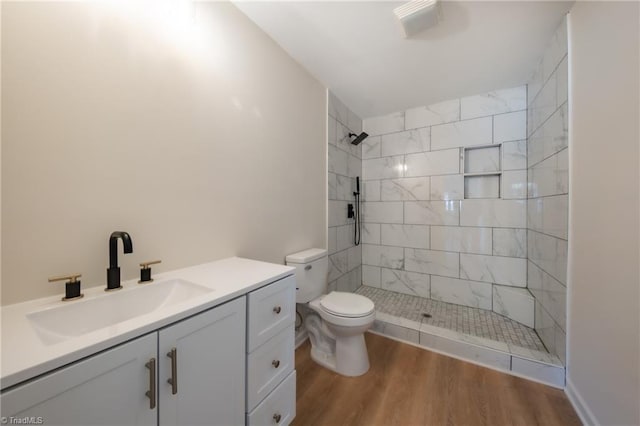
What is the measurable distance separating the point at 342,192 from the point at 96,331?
7.57ft

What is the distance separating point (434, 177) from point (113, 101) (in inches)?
111

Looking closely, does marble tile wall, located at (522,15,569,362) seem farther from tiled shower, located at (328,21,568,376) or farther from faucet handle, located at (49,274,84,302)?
faucet handle, located at (49,274,84,302)

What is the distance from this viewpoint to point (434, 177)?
106 inches

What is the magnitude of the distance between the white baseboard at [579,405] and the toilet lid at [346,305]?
1.21 metres

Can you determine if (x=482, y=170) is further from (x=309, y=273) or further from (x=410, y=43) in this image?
(x=309, y=273)

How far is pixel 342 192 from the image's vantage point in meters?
2.67

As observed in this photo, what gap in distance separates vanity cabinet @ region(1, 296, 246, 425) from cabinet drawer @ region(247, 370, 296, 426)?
9cm

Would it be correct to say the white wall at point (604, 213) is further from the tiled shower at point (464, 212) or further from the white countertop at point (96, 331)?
the white countertop at point (96, 331)

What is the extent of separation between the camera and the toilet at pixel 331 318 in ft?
5.27

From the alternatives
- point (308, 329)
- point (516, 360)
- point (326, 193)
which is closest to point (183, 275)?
point (308, 329)

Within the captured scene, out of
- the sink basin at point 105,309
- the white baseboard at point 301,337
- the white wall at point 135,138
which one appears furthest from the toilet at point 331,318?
the sink basin at point 105,309

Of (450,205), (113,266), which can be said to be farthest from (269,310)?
(450,205)

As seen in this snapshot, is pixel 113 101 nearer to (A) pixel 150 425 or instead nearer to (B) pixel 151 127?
(B) pixel 151 127

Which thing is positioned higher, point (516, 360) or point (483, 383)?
point (516, 360)
